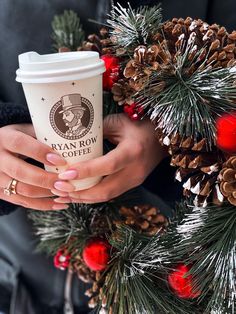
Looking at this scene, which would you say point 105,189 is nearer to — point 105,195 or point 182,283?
point 105,195

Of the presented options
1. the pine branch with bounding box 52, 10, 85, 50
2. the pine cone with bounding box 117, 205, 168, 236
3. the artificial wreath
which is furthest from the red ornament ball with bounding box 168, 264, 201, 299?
the pine branch with bounding box 52, 10, 85, 50

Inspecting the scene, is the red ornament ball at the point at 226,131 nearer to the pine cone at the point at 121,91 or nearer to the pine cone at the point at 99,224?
the pine cone at the point at 121,91

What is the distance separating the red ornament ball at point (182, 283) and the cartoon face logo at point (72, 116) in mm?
192

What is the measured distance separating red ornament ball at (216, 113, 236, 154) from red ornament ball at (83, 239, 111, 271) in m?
0.22

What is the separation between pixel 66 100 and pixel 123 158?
10 centimetres

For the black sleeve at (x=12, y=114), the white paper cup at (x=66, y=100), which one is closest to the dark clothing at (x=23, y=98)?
the black sleeve at (x=12, y=114)

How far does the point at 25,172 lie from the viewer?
469 millimetres

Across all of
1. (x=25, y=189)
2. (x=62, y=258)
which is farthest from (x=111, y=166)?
(x=62, y=258)

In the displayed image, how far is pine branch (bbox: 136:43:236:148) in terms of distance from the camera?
41 centimetres

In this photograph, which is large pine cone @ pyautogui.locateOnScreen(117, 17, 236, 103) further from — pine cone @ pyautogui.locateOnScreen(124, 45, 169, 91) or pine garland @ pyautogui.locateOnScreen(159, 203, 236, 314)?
pine garland @ pyautogui.locateOnScreen(159, 203, 236, 314)

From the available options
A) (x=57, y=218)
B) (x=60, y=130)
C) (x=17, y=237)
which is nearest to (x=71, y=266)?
(x=57, y=218)

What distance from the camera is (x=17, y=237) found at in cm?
81

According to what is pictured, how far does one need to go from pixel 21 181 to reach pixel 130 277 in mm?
170

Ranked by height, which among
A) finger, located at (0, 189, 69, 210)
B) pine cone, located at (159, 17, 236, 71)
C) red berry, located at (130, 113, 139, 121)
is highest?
pine cone, located at (159, 17, 236, 71)
